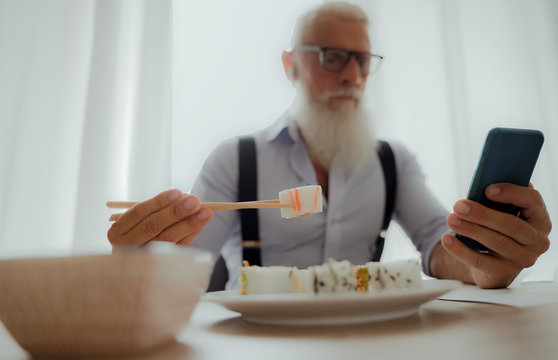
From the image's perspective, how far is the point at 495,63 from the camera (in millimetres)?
2027

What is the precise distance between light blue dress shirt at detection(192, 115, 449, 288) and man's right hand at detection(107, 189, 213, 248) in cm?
48

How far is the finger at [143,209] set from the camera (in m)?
0.63

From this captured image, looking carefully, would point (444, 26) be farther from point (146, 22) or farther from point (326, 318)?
point (326, 318)

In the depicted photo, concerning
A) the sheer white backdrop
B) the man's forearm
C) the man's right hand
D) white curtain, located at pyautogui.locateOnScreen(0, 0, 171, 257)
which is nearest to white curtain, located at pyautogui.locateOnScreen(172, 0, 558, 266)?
the sheer white backdrop

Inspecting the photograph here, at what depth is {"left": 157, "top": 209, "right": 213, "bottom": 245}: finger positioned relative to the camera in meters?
0.65

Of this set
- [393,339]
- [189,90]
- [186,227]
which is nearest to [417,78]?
[189,90]

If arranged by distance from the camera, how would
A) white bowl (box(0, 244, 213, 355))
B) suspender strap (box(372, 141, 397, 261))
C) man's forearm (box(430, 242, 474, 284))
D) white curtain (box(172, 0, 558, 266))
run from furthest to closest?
white curtain (box(172, 0, 558, 266)), suspender strap (box(372, 141, 397, 261)), man's forearm (box(430, 242, 474, 284)), white bowl (box(0, 244, 213, 355))

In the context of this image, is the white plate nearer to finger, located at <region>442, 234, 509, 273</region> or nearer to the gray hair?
finger, located at <region>442, 234, 509, 273</region>

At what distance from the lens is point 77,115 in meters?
1.63

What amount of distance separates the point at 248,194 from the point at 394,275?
0.76m

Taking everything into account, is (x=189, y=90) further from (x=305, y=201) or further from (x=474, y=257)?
(x=474, y=257)

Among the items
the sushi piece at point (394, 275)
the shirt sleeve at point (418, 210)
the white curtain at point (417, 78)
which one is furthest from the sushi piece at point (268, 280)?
the white curtain at point (417, 78)

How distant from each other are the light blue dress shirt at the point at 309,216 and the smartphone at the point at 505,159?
22.6 inches

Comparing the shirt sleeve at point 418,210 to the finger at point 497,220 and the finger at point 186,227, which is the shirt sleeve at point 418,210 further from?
the finger at point 186,227
